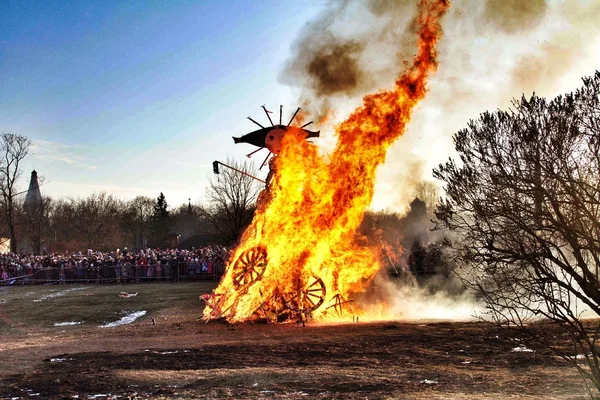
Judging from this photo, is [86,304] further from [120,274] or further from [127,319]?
[120,274]

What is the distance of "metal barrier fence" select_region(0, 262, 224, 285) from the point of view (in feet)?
110

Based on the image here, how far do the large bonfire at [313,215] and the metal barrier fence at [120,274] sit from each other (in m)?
17.6

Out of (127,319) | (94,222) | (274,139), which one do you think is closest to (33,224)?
(94,222)

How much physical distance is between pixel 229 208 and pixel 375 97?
1136 inches

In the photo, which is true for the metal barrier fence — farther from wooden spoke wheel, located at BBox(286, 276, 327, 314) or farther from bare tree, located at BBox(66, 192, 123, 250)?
bare tree, located at BBox(66, 192, 123, 250)

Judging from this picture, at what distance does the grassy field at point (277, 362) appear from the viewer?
24.9ft

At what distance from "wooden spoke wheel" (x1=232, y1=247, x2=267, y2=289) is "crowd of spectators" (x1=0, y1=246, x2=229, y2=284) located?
17.2 metres

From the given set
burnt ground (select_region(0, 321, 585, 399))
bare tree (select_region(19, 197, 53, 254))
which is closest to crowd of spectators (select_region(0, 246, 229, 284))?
burnt ground (select_region(0, 321, 585, 399))

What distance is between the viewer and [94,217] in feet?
219

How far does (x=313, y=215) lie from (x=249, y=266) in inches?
97.8

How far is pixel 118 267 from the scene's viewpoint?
111 ft

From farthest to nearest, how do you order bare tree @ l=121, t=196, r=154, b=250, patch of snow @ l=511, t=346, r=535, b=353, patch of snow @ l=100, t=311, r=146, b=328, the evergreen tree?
→ bare tree @ l=121, t=196, r=154, b=250 < the evergreen tree < patch of snow @ l=100, t=311, r=146, b=328 < patch of snow @ l=511, t=346, r=535, b=353

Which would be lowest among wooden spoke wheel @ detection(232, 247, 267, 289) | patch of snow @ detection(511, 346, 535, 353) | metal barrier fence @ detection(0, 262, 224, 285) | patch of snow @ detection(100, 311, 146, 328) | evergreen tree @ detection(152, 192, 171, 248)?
patch of snow @ detection(100, 311, 146, 328)

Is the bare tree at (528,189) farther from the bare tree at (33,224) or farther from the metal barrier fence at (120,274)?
the bare tree at (33,224)
